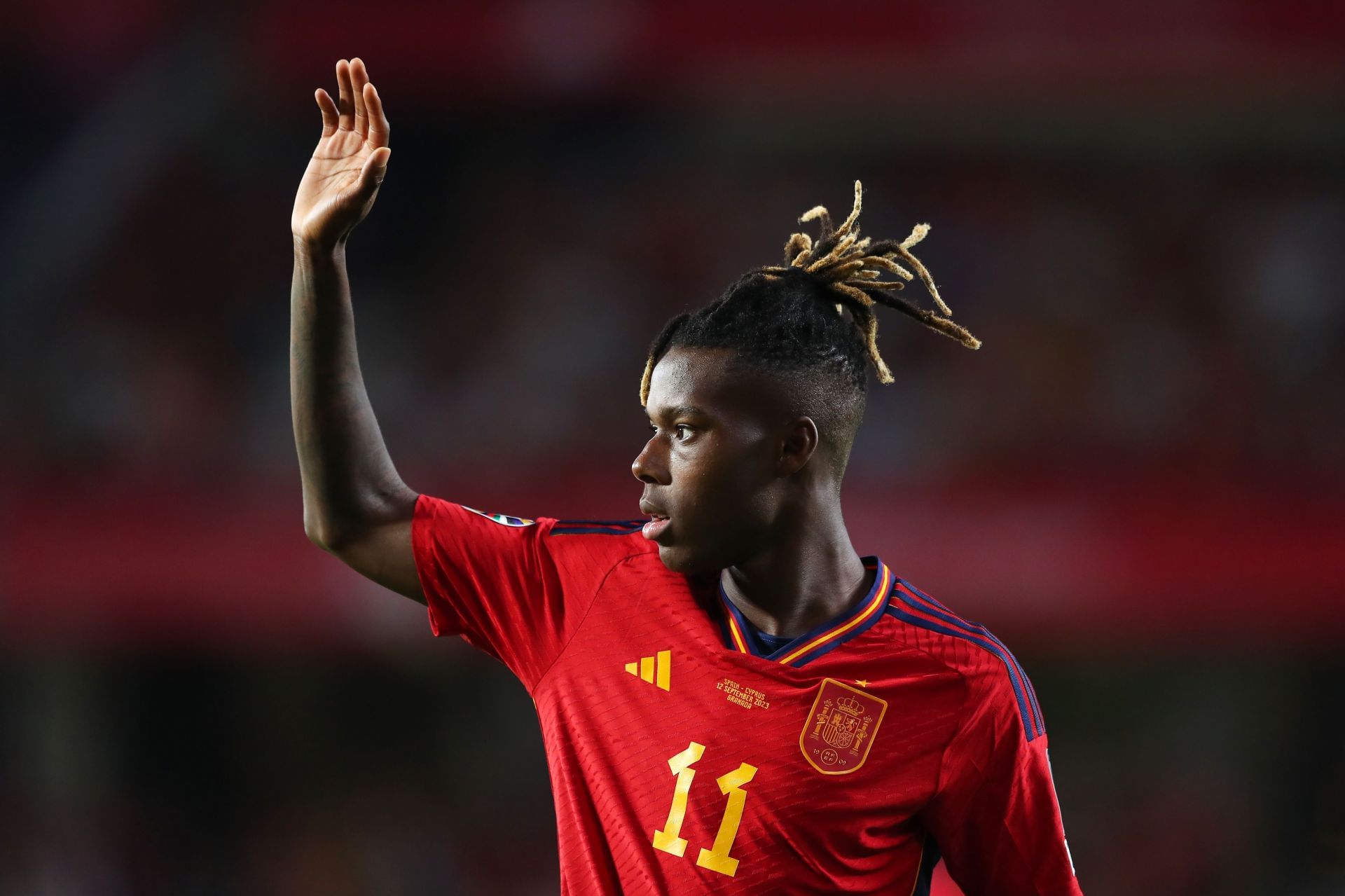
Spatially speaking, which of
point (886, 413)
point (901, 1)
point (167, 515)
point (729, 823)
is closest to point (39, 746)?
point (167, 515)

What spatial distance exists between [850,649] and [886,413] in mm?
5398

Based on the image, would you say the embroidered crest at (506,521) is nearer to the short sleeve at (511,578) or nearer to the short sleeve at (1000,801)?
the short sleeve at (511,578)

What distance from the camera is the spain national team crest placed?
2293 millimetres

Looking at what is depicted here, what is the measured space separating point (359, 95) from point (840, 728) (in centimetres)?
127

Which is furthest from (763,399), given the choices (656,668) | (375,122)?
(375,122)

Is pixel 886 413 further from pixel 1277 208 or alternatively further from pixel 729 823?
pixel 729 823

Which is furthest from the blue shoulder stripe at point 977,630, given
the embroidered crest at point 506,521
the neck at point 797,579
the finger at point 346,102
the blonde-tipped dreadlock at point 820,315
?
the finger at point 346,102

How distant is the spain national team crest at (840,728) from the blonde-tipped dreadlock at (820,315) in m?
0.44

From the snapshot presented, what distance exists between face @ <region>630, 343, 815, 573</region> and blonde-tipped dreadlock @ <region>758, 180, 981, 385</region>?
26 centimetres

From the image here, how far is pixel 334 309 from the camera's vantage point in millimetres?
2377

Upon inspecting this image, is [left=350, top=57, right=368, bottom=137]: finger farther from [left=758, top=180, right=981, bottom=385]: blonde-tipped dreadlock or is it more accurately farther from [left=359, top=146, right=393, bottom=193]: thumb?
[left=758, top=180, right=981, bottom=385]: blonde-tipped dreadlock

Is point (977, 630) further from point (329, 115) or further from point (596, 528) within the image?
point (329, 115)

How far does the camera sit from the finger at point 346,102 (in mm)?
2418

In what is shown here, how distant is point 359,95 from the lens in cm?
240
